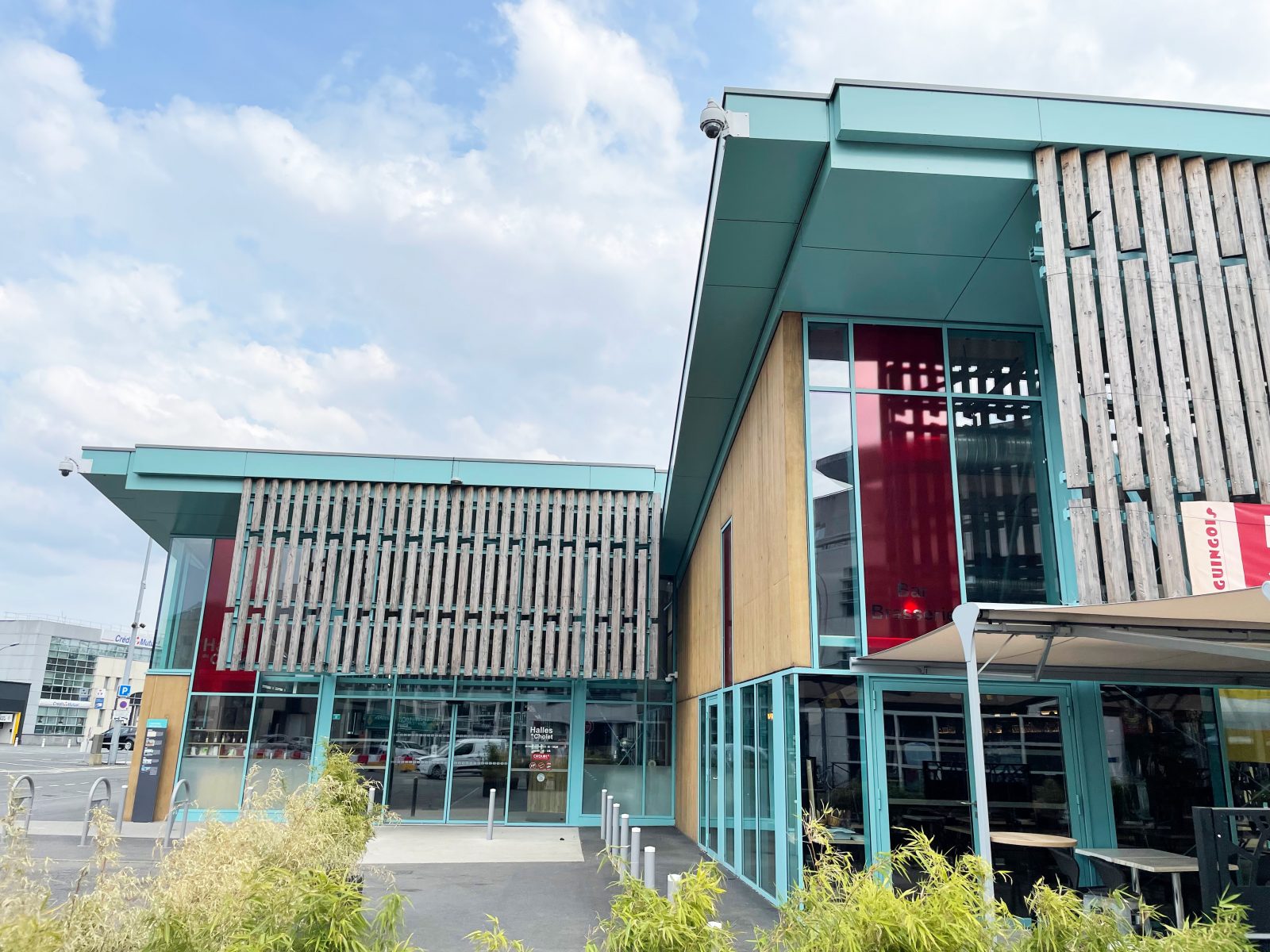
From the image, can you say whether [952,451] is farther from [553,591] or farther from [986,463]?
[553,591]

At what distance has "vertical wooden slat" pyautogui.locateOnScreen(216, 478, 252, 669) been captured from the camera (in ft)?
51.5

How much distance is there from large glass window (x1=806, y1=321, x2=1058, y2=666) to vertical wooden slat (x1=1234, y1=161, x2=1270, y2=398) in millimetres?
2014

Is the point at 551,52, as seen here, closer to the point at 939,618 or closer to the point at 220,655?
the point at 939,618

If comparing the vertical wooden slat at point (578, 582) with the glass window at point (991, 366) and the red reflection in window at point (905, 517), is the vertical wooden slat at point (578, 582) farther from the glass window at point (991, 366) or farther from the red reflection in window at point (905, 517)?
the glass window at point (991, 366)

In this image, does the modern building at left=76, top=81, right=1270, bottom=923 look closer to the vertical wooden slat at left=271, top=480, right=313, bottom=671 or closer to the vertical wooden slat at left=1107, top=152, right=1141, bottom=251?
the vertical wooden slat at left=1107, top=152, right=1141, bottom=251

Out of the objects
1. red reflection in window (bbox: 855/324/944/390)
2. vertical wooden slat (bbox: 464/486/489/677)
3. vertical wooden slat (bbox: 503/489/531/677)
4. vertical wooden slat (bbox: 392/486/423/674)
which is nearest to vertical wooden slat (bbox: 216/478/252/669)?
vertical wooden slat (bbox: 392/486/423/674)

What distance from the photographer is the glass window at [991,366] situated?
8.40 metres

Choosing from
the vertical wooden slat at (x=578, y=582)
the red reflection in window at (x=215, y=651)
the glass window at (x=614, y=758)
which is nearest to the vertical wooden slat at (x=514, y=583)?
the vertical wooden slat at (x=578, y=582)

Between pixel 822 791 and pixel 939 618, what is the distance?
1919 mm

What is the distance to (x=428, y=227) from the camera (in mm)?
19062

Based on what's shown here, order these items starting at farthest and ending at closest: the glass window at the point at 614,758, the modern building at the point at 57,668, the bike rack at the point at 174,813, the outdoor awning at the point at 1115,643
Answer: the modern building at the point at 57,668 → the glass window at the point at 614,758 → the bike rack at the point at 174,813 → the outdoor awning at the point at 1115,643

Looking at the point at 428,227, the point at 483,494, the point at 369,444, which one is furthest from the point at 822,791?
the point at 369,444

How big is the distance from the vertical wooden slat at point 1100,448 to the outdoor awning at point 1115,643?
566mm

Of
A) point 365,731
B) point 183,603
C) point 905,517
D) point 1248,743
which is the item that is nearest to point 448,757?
point 365,731
